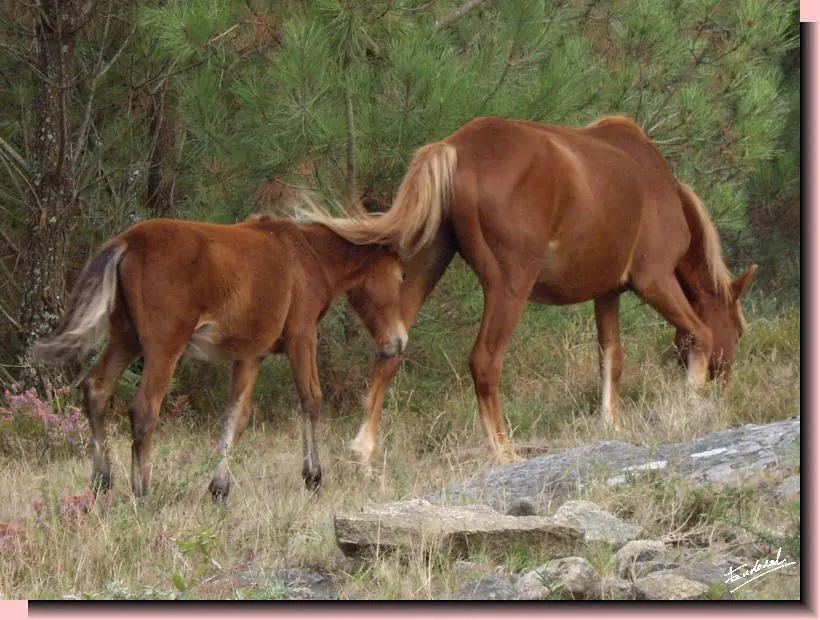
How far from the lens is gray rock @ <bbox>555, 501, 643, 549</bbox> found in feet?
18.0

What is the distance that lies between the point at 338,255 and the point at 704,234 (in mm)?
2716

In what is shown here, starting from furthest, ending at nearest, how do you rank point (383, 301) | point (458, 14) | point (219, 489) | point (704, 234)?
point (458, 14), point (704, 234), point (383, 301), point (219, 489)

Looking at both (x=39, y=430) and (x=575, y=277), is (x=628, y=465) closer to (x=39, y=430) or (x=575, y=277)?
(x=575, y=277)

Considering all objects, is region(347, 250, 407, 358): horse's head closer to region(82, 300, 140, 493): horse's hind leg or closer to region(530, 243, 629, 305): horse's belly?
region(530, 243, 629, 305): horse's belly

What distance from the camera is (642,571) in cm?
515

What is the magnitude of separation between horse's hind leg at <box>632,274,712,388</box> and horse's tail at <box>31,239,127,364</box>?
11.4ft

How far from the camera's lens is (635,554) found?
17.3 feet

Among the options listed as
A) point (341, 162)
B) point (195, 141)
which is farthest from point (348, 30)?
point (195, 141)

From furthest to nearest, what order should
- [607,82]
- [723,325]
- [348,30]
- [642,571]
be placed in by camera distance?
[607,82] → [723,325] → [348,30] → [642,571]

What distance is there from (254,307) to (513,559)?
218 centimetres

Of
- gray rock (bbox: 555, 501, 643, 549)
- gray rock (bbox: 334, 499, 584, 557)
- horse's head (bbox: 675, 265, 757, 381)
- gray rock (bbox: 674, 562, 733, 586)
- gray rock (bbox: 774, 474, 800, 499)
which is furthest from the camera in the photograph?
horse's head (bbox: 675, 265, 757, 381)

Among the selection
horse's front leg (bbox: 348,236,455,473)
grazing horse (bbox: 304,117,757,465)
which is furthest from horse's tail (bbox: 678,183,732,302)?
horse's front leg (bbox: 348,236,455,473)

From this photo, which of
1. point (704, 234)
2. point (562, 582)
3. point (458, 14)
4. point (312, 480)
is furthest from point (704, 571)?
point (458, 14)

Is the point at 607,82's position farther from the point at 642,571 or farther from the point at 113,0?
the point at 642,571
